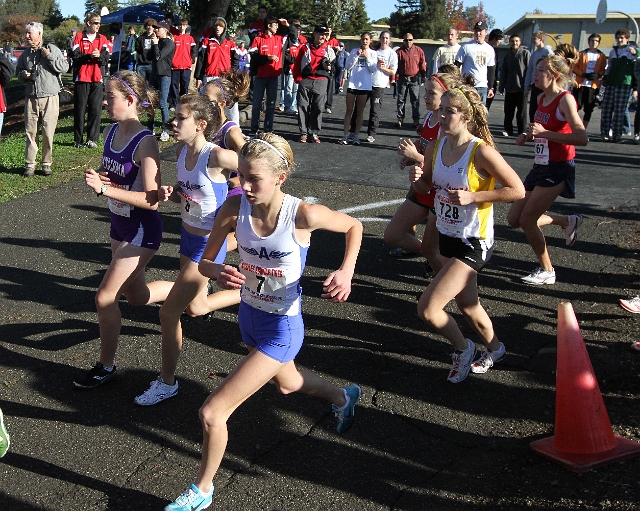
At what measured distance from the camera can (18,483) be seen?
3.81 meters

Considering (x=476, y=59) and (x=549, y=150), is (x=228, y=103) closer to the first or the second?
(x=549, y=150)

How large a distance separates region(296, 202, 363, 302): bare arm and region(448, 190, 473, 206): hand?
40.7 inches

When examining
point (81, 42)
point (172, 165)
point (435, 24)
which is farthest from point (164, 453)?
point (435, 24)

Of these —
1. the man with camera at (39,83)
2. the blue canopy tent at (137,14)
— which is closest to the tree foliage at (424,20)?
the blue canopy tent at (137,14)

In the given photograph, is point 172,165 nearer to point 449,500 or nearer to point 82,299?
point 82,299

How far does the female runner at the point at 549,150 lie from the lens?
6.23 metres

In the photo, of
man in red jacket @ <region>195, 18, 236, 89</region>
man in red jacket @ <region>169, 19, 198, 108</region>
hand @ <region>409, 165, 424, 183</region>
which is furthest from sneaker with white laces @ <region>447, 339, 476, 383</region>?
man in red jacket @ <region>169, 19, 198, 108</region>

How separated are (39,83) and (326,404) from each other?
7.76 m

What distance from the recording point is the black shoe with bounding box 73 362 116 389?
15.5 feet

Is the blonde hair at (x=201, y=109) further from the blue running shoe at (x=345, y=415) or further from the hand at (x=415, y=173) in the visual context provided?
the blue running shoe at (x=345, y=415)

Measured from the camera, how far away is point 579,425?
13.1 ft

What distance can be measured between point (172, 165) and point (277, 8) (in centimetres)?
5583

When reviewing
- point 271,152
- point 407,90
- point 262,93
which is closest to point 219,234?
point 271,152

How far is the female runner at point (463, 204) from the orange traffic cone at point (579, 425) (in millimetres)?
767
